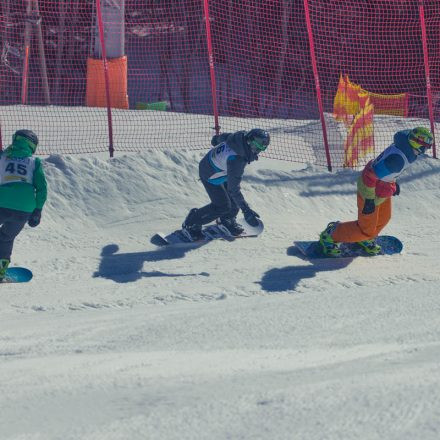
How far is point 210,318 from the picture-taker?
24.4 ft

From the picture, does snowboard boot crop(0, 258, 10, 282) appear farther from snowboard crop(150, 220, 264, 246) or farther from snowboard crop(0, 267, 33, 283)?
snowboard crop(150, 220, 264, 246)

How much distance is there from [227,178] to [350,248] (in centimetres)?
144

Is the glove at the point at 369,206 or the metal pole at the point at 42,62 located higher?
the metal pole at the point at 42,62

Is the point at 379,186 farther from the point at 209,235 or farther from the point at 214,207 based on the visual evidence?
the point at 209,235

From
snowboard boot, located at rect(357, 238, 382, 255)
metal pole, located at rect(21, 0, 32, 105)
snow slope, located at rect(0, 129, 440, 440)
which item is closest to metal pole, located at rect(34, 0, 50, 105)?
metal pole, located at rect(21, 0, 32, 105)

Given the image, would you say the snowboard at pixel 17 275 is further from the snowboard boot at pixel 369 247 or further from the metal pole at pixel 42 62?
the metal pole at pixel 42 62

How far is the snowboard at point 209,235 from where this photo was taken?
10091mm

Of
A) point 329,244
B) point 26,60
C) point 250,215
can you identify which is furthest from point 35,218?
point 26,60

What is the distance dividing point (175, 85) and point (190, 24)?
133 cm

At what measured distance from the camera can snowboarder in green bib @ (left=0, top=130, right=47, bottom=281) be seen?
8.59 m

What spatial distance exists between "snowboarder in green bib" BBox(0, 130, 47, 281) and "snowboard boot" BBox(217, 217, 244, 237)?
2.34m

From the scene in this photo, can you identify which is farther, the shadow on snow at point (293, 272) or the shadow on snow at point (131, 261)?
the shadow on snow at point (131, 261)

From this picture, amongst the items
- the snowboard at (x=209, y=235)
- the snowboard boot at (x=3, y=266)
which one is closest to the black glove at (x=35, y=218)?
the snowboard boot at (x=3, y=266)

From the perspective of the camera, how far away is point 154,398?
5406mm
